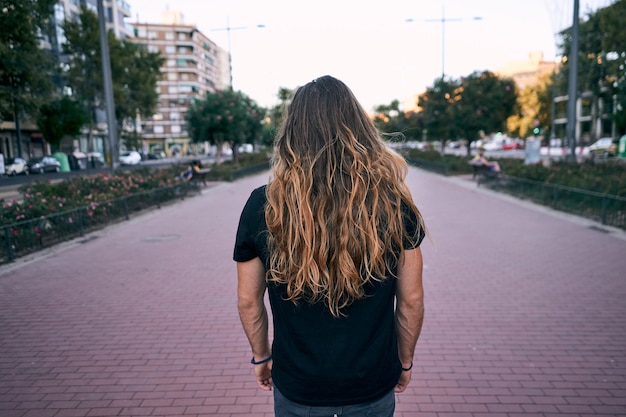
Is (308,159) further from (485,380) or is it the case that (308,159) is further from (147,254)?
(147,254)

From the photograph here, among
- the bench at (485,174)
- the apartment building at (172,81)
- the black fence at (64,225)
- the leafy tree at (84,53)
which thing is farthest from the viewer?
the apartment building at (172,81)

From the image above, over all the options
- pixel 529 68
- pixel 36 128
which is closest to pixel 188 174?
pixel 36 128

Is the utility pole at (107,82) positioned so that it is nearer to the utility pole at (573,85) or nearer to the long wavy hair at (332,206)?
the utility pole at (573,85)

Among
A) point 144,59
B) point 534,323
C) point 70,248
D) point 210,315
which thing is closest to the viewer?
point 534,323

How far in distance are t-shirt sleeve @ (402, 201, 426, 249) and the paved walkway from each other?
49cm

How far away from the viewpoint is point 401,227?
5.18 ft

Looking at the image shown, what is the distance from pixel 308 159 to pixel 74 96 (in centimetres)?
4734

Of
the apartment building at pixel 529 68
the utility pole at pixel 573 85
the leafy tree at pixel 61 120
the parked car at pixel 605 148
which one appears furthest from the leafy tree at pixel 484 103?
the apartment building at pixel 529 68

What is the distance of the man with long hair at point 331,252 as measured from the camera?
155 cm

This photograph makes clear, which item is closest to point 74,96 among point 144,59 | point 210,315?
point 144,59

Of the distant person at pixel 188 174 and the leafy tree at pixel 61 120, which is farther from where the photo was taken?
the leafy tree at pixel 61 120

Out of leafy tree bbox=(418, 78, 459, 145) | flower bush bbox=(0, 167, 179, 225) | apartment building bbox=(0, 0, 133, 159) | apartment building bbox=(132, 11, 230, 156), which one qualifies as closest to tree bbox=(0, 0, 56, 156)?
flower bush bbox=(0, 167, 179, 225)

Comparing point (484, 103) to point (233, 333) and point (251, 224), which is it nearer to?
point (233, 333)

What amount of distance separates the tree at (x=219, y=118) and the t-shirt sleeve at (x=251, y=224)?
A: 30.1 meters
